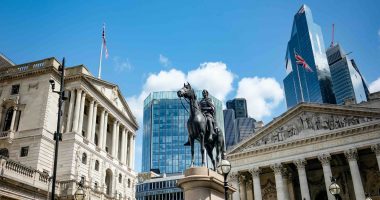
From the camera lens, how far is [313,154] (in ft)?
144

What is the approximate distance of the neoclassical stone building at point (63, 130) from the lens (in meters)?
36.4

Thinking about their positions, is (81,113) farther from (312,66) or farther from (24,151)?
(312,66)

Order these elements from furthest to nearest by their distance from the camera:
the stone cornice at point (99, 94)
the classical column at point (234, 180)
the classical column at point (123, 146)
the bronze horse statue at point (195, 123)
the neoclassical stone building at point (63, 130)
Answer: the classical column at point (123, 146)
the classical column at point (234, 180)
the stone cornice at point (99, 94)
the neoclassical stone building at point (63, 130)
the bronze horse statue at point (195, 123)

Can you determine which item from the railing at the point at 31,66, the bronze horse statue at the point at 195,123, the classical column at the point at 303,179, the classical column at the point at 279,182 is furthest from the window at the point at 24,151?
the classical column at the point at 303,179

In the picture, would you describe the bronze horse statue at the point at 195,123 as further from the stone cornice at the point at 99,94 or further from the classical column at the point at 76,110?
the stone cornice at the point at 99,94

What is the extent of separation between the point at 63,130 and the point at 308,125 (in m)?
31.5

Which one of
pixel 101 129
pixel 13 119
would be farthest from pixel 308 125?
pixel 13 119

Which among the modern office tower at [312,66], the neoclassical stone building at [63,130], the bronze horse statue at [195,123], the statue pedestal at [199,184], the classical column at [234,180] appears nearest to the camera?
the statue pedestal at [199,184]

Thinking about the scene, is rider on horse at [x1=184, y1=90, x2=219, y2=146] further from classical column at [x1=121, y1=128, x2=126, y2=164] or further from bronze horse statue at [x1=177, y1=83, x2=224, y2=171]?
classical column at [x1=121, y1=128, x2=126, y2=164]

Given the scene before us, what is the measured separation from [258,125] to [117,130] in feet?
75.2

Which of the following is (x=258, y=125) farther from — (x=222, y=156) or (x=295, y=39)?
(x=295, y=39)

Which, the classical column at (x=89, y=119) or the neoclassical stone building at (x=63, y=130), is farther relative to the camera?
the classical column at (x=89, y=119)

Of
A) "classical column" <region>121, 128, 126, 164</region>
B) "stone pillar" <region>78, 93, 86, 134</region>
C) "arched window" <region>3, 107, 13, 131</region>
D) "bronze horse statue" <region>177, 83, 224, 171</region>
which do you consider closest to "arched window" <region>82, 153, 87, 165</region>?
"stone pillar" <region>78, 93, 86, 134</region>

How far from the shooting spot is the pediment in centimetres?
4288
